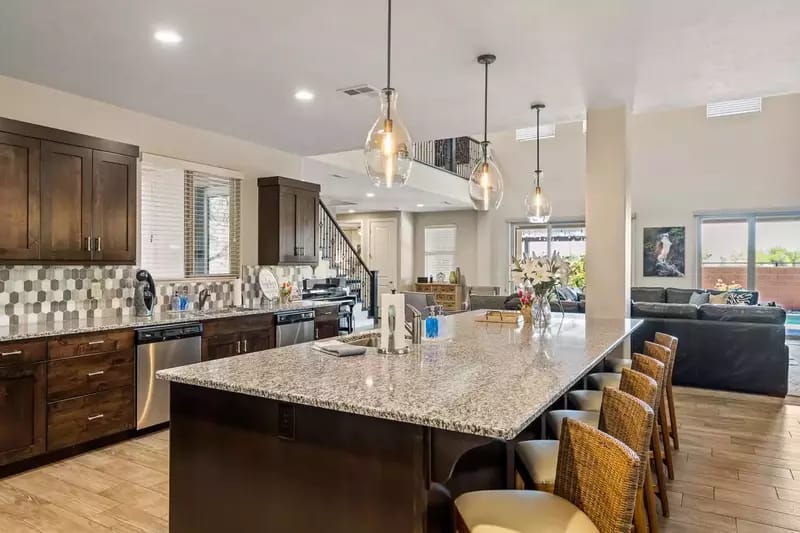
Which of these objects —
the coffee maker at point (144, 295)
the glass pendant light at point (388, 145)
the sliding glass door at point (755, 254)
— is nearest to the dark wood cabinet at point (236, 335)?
the coffee maker at point (144, 295)

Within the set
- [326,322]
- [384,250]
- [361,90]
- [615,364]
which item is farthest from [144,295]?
[384,250]

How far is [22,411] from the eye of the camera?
3.44m

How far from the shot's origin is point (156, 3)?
285 centimetres

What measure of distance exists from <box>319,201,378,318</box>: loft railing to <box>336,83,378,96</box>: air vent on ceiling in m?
4.02

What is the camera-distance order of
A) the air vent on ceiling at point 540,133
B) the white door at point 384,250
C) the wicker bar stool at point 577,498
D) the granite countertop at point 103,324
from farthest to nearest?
the white door at point 384,250 < the air vent on ceiling at point 540,133 < the granite countertop at point 103,324 < the wicker bar stool at point 577,498

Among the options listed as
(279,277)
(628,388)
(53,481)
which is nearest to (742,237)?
(279,277)

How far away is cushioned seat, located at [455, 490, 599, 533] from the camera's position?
155cm

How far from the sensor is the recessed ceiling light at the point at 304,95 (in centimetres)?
435

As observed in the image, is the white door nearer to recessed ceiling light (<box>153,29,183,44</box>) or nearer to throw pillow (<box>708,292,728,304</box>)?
throw pillow (<box>708,292,728,304</box>)

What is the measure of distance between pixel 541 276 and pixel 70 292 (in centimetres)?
375

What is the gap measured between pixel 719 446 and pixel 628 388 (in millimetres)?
2331

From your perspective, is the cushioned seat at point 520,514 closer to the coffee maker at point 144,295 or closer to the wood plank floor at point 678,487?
the wood plank floor at point 678,487

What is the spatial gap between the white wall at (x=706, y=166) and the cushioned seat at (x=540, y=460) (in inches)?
357

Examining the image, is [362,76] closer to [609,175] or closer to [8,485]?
[609,175]
